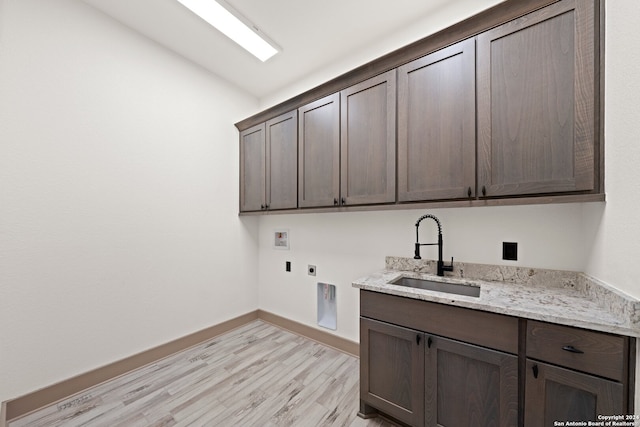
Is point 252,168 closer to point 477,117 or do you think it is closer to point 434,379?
point 477,117

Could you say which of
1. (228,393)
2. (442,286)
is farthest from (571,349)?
(228,393)

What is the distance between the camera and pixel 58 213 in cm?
177

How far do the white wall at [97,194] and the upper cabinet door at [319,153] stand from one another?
3.60ft

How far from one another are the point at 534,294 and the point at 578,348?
400 mm

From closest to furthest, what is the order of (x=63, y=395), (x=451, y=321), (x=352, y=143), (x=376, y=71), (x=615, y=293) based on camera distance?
(x=615, y=293) < (x=451, y=321) < (x=63, y=395) < (x=376, y=71) < (x=352, y=143)

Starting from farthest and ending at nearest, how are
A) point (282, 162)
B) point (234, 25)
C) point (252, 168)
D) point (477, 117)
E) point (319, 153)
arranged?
point (252, 168), point (282, 162), point (319, 153), point (234, 25), point (477, 117)

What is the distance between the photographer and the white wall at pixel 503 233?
1008 mm

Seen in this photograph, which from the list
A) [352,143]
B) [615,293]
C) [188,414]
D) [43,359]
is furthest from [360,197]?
[43,359]

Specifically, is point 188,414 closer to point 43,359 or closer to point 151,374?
point 151,374

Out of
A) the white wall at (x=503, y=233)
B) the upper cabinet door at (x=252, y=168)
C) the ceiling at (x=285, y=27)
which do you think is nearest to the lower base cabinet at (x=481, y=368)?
the white wall at (x=503, y=233)

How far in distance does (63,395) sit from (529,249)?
3.39 m

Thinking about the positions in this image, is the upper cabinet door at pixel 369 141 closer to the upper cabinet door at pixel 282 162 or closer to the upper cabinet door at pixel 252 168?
the upper cabinet door at pixel 282 162

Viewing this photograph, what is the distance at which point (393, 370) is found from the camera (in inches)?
59.3

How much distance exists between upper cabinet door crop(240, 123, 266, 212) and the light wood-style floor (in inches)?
60.4
